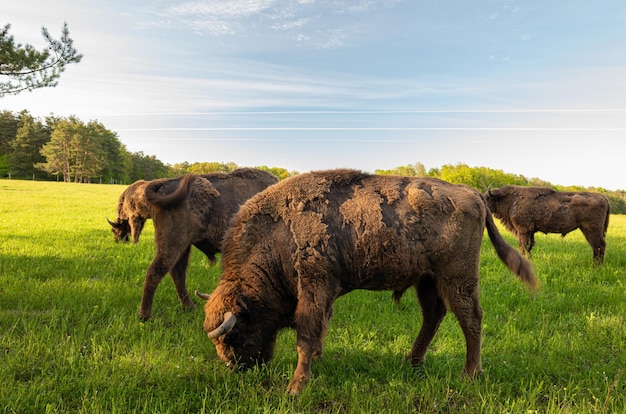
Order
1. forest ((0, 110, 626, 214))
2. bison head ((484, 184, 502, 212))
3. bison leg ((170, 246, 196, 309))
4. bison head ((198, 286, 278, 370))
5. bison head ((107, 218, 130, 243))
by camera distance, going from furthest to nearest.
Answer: forest ((0, 110, 626, 214)), bison head ((484, 184, 502, 212)), bison head ((107, 218, 130, 243)), bison leg ((170, 246, 196, 309)), bison head ((198, 286, 278, 370))

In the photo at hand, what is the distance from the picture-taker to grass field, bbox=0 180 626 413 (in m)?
3.69

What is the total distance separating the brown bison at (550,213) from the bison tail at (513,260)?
7959 mm

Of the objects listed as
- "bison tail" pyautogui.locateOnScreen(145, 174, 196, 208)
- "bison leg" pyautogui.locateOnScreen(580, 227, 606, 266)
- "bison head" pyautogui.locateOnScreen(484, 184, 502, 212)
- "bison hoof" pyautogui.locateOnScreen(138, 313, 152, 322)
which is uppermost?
"bison head" pyautogui.locateOnScreen(484, 184, 502, 212)

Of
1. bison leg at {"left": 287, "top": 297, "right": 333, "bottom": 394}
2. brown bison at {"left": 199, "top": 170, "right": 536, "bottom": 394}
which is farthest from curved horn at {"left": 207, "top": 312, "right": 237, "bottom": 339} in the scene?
bison leg at {"left": 287, "top": 297, "right": 333, "bottom": 394}

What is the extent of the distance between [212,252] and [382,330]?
3.19 metres

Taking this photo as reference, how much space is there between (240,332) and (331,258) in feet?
4.19

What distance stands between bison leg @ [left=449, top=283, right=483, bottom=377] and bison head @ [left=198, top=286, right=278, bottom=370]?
2052 millimetres

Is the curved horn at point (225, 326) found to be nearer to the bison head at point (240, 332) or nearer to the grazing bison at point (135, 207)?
the bison head at point (240, 332)

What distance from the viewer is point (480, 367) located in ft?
14.4

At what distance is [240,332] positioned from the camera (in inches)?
166

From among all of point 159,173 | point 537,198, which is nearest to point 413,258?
point 537,198

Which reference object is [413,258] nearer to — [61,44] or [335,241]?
[335,241]

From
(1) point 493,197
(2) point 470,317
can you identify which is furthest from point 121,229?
(1) point 493,197

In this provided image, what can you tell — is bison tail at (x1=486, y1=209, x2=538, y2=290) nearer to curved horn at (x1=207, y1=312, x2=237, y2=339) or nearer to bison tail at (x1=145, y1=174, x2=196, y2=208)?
curved horn at (x1=207, y1=312, x2=237, y2=339)
